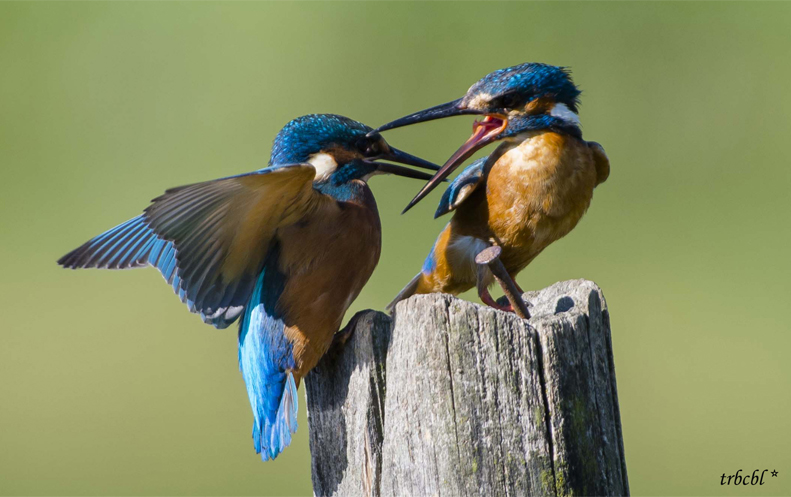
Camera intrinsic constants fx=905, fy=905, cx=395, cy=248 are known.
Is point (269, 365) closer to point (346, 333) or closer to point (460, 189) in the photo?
point (346, 333)

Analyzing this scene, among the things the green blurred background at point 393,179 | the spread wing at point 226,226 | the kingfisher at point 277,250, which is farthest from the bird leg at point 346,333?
the green blurred background at point 393,179

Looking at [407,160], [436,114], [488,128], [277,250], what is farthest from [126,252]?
[488,128]

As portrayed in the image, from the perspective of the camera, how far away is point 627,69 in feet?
26.0

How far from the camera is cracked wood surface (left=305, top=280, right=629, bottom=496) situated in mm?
2139

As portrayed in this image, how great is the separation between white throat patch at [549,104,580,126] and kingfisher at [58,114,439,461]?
54 centimetres

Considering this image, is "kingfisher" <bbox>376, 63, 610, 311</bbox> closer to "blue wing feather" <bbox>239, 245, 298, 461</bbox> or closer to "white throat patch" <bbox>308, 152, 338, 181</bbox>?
"white throat patch" <bbox>308, 152, 338, 181</bbox>

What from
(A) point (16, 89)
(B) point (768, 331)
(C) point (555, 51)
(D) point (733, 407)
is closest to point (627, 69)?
(C) point (555, 51)

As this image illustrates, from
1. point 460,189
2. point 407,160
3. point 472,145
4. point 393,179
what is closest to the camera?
point 472,145

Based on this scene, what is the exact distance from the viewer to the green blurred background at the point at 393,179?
20.8 feet

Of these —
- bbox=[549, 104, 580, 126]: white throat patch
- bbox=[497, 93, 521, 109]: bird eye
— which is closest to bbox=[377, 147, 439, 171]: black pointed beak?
bbox=[497, 93, 521, 109]: bird eye

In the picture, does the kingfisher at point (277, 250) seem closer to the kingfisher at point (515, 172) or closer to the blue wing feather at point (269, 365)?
the blue wing feather at point (269, 365)

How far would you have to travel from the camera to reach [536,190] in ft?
10.3

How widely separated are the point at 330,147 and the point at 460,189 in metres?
0.49

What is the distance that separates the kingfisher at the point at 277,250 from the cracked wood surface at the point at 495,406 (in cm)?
56
